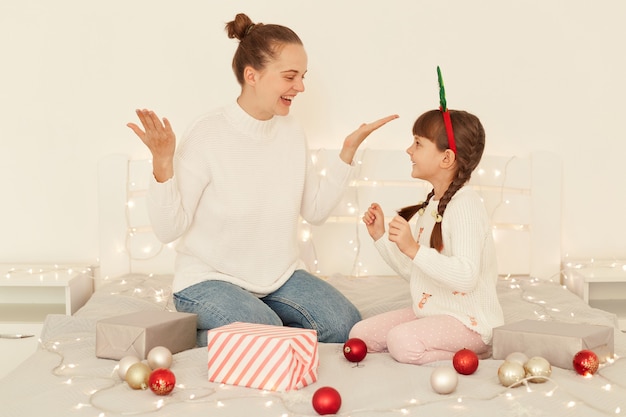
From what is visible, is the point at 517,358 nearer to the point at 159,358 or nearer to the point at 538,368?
the point at 538,368

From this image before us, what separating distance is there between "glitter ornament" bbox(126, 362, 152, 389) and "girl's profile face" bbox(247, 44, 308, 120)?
2.75ft

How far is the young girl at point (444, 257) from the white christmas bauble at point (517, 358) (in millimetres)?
189

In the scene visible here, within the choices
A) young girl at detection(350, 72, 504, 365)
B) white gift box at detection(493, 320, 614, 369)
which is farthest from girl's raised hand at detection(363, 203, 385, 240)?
white gift box at detection(493, 320, 614, 369)

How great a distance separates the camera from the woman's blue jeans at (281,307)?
6.25 ft

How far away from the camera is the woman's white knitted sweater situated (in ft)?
6.77

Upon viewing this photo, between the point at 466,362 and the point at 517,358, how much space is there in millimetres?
100

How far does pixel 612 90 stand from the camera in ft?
8.96

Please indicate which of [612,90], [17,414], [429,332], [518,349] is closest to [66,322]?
[17,414]

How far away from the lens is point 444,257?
176 centimetres

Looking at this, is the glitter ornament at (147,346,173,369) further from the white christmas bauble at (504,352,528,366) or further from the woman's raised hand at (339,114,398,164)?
the woman's raised hand at (339,114,398,164)

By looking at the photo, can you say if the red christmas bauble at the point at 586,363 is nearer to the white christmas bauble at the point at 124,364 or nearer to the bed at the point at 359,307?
the bed at the point at 359,307

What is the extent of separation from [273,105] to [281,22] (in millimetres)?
683

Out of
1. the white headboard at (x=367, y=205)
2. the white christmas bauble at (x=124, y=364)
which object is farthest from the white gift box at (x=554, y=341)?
the white headboard at (x=367, y=205)

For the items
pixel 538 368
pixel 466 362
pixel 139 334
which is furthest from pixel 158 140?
pixel 538 368
